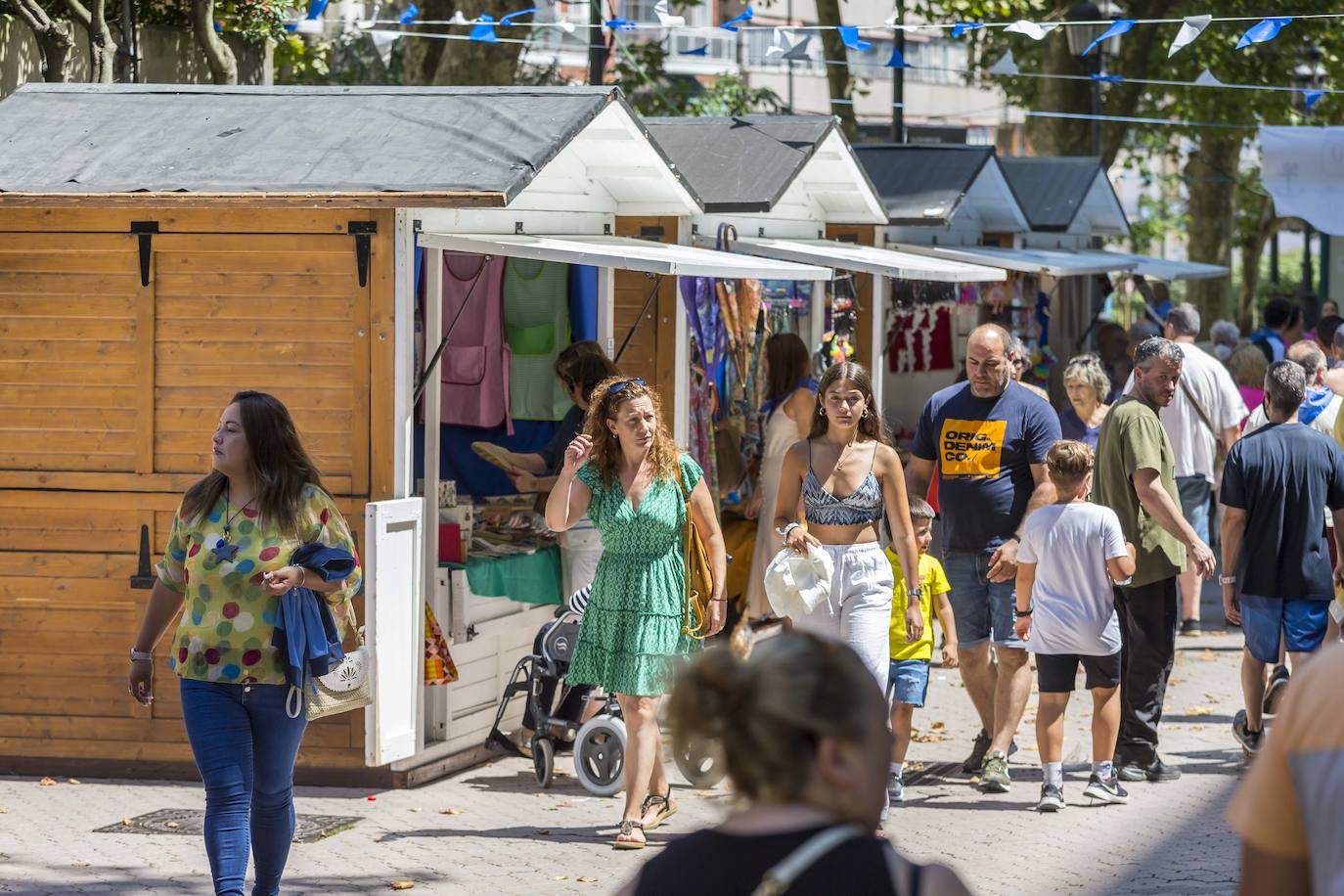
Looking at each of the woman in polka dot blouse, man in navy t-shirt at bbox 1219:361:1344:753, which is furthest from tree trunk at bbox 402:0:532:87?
the woman in polka dot blouse

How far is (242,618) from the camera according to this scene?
18.8ft

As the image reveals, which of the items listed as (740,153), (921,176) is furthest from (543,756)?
(921,176)

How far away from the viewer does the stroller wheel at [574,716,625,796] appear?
833 cm

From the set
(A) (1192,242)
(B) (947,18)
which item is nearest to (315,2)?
(B) (947,18)

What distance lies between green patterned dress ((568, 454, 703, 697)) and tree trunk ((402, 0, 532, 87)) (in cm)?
924

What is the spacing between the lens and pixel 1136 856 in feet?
23.6

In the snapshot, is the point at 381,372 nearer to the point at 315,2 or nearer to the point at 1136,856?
the point at 1136,856

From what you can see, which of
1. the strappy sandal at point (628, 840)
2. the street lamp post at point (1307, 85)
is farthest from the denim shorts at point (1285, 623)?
the street lamp post at point (1307, 85)

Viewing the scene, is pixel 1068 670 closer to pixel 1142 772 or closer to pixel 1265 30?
pixel 1142 772

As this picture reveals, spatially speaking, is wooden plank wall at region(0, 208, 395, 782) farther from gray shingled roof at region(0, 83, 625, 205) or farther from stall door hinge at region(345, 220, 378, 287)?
gray shingled roof at region(0, 83, 625, 205)

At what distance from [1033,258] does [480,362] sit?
674 centimetres

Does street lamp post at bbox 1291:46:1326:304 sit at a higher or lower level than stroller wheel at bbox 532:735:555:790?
higher

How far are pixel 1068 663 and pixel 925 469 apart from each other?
1090 millimetres

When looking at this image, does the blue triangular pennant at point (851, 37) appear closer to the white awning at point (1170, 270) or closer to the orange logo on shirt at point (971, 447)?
the orange logo on shirt at point (971, 447)
